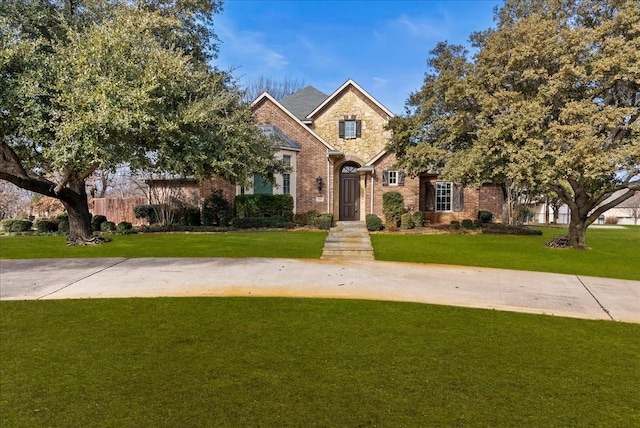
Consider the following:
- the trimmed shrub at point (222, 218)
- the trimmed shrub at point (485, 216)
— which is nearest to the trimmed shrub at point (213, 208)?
the trimmed shrub at point (222, 218)

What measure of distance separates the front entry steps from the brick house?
529cm

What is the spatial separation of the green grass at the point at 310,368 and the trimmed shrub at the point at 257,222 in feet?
45.4

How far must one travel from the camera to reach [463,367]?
4.09 m

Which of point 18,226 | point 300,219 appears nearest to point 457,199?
Answer: point 300,219

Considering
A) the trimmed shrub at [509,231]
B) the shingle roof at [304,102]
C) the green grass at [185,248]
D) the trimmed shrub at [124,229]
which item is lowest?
the green grass at [185,248]

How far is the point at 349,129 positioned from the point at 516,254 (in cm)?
1383

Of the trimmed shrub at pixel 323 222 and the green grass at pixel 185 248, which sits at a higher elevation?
the trimmed shrub at pixel 323 222

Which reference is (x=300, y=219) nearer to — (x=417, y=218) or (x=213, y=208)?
(x=213, y=208)

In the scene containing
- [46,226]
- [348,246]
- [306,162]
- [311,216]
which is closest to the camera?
[348,246]

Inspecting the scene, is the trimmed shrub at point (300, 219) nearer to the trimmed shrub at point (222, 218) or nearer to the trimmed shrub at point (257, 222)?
the trimmed shrub at point (257, 222)

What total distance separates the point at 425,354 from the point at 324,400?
150cm

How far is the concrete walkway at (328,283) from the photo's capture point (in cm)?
686

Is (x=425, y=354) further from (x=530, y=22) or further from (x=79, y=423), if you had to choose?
(x=530, y=22)

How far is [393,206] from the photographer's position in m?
21.0
